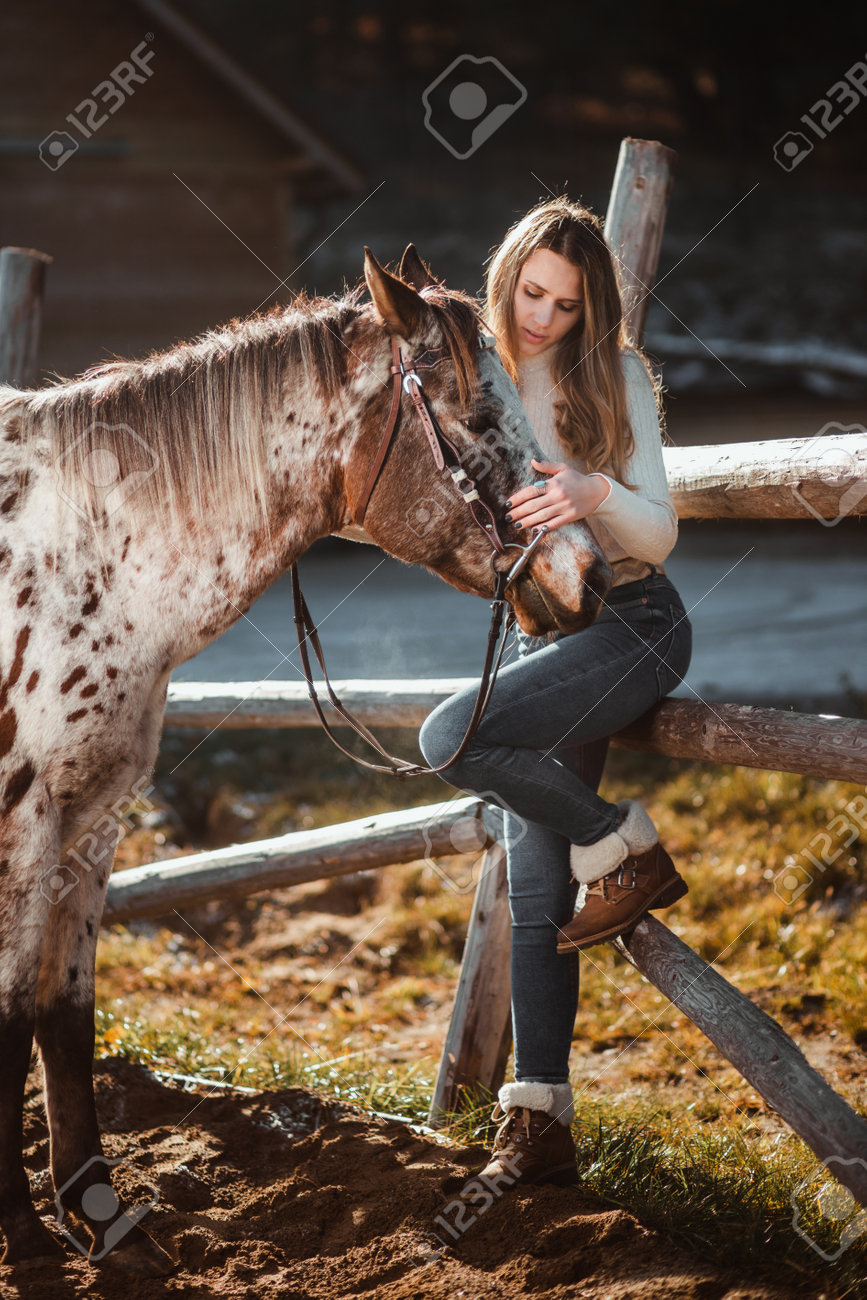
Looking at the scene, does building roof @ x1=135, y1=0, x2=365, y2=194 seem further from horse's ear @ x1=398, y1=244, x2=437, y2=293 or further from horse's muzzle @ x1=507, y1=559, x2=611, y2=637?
horse's muzzle @ x1=507, y1=559, x2=611, y2=637

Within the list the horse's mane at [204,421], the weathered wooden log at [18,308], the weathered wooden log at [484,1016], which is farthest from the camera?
the weathered wooden log at [18,308]

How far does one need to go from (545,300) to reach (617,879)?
4.57 feet

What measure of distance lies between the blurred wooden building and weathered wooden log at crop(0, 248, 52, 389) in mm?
7380

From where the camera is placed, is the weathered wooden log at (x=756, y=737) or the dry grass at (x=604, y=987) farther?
the dry grass at (x=604, y=987)

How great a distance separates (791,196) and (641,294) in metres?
20.9

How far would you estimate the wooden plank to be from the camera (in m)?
2.34

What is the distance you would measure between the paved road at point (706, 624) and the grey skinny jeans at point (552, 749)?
288 centimetres

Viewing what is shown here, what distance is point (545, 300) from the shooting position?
100.0 inches

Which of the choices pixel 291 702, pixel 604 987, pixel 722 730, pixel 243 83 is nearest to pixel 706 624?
pixel 604 987

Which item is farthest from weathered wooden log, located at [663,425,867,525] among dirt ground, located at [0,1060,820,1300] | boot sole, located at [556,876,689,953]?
dirt ground, located at [0,1060,820,1300]

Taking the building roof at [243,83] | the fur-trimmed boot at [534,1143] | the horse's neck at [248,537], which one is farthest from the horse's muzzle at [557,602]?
the building roof at [243,83]

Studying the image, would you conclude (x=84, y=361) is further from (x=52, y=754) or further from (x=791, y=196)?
(x=791, y=196)

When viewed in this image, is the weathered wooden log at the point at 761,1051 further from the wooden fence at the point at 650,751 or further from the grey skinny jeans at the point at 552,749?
the grey skinny jeans at the point at 552,749

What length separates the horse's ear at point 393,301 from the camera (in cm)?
220
